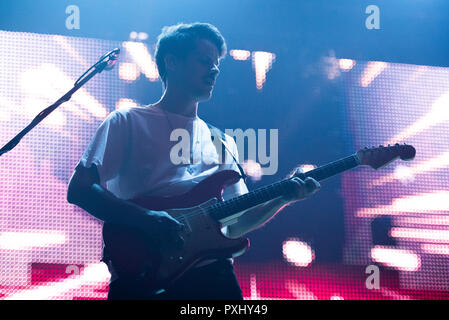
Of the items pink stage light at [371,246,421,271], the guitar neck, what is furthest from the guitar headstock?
pink stage light at [371,246,421,271]

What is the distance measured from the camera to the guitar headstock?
167cm

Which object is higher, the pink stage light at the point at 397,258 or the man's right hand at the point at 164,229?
the pink stage light at the point at 397,258

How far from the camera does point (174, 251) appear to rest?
1279 mm

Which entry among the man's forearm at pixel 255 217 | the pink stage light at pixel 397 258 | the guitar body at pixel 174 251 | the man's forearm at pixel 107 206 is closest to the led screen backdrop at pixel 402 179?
the pink stage light at pixel 397 258

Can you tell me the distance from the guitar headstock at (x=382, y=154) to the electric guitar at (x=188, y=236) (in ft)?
1.29

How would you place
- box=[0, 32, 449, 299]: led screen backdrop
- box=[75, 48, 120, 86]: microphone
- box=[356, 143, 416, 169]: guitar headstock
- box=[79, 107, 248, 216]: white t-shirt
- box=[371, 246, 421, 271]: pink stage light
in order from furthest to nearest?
box=[371, 246, 421, 271]: pink stage light
box=[0, 32, 449, 299]: led screen backdrop
box=[356, 143, 416, 169]: guitar headstock
box=[75, 48, 120, 86]: microphone
box=[79, 107, 248, 216]: white t-shirt

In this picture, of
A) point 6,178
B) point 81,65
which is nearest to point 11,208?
point 6,178

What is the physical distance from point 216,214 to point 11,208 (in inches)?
49.3

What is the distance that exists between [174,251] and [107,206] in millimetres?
278

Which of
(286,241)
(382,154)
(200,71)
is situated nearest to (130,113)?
(200,71)

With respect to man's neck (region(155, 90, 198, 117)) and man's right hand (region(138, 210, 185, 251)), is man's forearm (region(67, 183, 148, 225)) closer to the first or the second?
man's right hand (region(138, 210, 185, 251))

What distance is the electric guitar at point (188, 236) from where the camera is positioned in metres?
1.25

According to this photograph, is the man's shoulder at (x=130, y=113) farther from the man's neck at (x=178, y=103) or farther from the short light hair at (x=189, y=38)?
the short light hair at (x=189, y=38)

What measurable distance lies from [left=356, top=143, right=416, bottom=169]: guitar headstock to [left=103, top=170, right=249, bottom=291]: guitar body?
72cm
